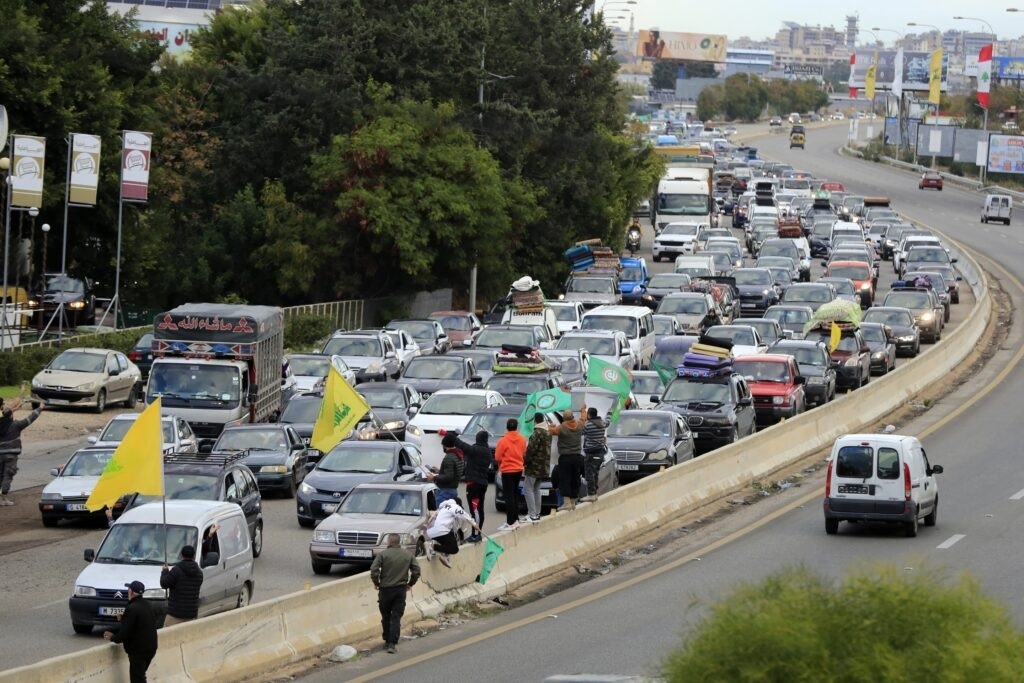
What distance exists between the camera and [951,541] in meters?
26.9

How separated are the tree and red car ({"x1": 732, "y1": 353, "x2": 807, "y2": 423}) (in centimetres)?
2831

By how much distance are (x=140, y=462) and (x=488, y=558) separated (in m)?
5.12

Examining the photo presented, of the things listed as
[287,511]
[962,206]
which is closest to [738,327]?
[287,511]

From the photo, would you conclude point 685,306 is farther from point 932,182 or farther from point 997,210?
point 932,182

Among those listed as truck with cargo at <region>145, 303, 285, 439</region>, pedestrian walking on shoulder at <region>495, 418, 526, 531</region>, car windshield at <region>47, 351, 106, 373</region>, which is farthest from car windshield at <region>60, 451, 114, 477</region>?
car windshield at <region>47, 351, 106, 373</region>

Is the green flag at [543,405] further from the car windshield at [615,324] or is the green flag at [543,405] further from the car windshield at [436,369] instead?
the car windshield at [615,324]

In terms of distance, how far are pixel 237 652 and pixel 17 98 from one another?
38.0 metres

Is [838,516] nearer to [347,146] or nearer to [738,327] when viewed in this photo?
[738,327]

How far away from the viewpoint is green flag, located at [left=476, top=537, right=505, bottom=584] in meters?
22.5

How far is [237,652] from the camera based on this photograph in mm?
17562

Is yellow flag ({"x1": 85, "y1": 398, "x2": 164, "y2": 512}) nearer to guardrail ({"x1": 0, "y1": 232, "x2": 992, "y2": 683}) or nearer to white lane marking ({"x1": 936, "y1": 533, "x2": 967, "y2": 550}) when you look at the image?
guardrail ({"x1": 0, "y1": 232, "x2": 992, "y2": 683})

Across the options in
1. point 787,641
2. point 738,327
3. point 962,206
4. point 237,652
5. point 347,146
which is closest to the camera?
point 787,641

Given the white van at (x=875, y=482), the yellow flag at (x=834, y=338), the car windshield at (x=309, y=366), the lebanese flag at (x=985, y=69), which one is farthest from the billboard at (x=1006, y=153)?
the white van at (x=875, y=482)

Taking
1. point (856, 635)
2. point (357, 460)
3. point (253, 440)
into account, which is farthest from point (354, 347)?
point (856, 635)
